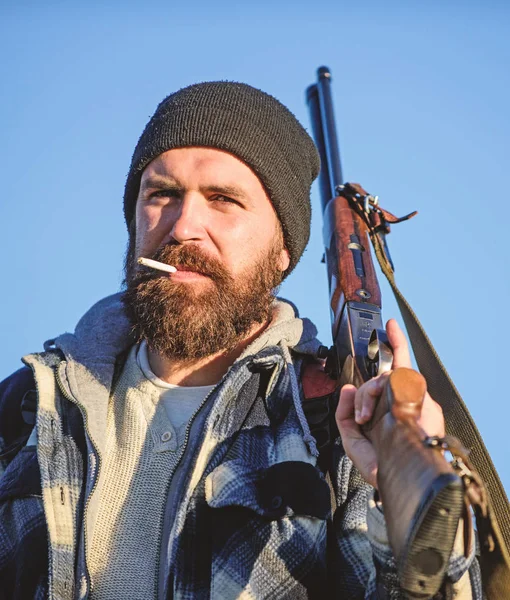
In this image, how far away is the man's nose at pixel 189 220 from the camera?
4.12 m

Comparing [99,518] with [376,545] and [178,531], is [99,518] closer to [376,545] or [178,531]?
[178,531]

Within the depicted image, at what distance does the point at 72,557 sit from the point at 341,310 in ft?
6.06

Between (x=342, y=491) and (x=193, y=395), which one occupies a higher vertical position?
(x=193, y=395)

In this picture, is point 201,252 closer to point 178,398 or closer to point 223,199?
point 223,199

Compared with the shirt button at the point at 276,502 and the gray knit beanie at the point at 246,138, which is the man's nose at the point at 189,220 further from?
the shirt button at the point at 276,502

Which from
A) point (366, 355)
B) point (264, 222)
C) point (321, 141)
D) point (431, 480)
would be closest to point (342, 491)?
point (366, 355)

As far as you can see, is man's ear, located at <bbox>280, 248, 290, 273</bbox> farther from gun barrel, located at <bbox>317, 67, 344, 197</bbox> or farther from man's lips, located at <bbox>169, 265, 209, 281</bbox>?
man's lips, located at <bbox>169, 265, 209, 281</bbox>

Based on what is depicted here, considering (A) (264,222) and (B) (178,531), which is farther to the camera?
(A) (264,222)

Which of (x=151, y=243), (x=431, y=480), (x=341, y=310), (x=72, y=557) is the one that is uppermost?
(x=151, y=243)

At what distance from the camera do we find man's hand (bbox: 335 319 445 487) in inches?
97.8

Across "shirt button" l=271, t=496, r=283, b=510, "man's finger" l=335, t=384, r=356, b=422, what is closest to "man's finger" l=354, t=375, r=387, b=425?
"man's finger" l=335, t=384, r=356, b=422

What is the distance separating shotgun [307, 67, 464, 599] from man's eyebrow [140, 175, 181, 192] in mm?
1066

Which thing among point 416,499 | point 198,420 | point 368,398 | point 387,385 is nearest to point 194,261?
point 198,420

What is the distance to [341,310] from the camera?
13.0ft
